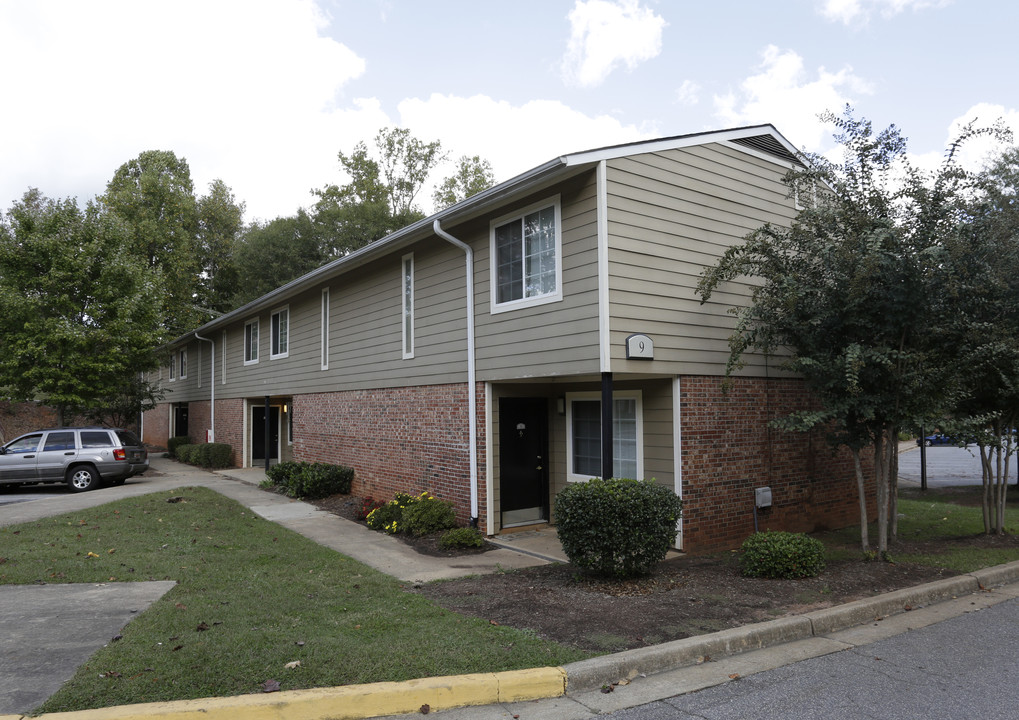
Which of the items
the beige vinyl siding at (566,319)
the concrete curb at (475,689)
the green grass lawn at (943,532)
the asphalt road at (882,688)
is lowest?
the green grass lawn at (943,532)

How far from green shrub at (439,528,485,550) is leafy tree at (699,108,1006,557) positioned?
4.47 m

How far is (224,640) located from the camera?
17.6 feet

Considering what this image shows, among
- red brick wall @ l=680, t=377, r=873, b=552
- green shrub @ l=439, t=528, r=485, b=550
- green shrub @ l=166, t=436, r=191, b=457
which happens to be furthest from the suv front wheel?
red brick wall @ l=680, t=377, r=873, b=552

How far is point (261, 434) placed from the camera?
22469mm

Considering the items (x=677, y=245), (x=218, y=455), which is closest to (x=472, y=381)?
(x=677, y=245)

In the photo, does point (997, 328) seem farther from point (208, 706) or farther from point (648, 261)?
point (208, 706)

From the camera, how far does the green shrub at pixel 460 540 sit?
31.7 ft

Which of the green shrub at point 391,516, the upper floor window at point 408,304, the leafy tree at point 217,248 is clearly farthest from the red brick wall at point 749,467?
the leafy tree at point 217,248

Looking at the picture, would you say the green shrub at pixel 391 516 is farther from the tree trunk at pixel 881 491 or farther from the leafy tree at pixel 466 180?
the leafy tree at pixel 466 180

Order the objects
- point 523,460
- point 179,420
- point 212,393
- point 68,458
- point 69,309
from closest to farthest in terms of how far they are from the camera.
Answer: point 523,460, point 68,458, point 69,309, point 212,393, point 179,420

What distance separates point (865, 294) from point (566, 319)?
3588mm

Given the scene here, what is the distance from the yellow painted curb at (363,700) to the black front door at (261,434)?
60.1ft

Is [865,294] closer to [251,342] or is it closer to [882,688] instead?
[882,688]

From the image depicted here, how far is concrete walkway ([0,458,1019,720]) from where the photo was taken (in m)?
4.33
